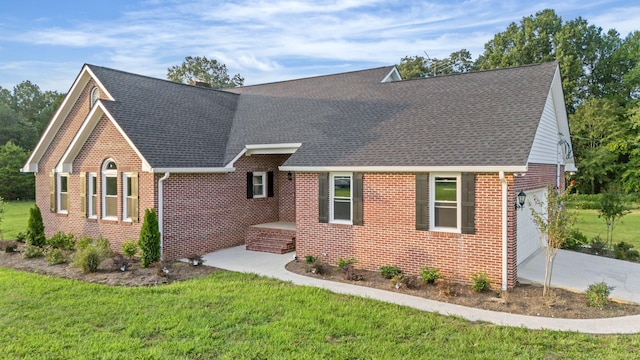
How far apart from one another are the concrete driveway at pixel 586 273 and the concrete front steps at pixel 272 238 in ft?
23.4

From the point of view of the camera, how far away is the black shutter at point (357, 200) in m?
11.1

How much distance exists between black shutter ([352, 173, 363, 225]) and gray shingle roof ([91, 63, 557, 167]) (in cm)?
47

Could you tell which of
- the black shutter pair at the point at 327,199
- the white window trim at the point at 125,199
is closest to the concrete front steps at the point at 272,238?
the black shutter pair at the point at 327,199

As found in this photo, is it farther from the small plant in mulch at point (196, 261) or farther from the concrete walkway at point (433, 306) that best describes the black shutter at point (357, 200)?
the small plant in mulch at point (196, 261)

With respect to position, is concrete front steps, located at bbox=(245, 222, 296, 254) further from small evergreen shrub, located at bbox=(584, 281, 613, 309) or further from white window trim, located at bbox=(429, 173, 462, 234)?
small evergreen shrub, located at bbox=(584, 281, 613, 309)

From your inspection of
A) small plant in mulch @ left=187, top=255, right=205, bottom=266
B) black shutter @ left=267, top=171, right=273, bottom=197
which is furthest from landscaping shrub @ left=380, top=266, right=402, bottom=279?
black shutter @ left=267, top=171, right=273, bottom=197

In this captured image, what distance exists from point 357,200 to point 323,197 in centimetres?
109

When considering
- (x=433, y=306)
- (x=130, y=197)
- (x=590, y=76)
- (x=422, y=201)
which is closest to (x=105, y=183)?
(x=130, y=197)

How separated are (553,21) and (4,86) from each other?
2950 inches

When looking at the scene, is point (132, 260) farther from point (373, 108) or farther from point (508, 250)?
point (508, 250)

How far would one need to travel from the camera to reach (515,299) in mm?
8469

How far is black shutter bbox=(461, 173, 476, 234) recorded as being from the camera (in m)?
9.39

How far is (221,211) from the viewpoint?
1397cm

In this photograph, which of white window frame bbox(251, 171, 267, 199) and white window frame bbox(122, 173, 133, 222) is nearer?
white window frame bbox(122, 173, 133, 222)
